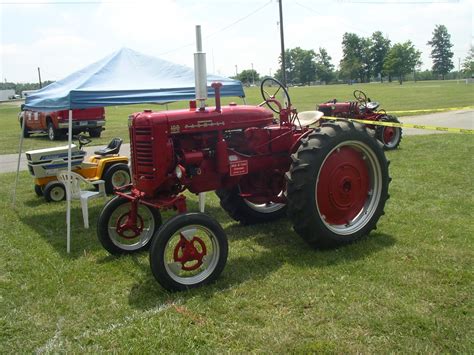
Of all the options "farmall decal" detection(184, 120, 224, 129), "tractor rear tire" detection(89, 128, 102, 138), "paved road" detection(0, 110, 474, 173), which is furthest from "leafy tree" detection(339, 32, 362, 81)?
→ "farmall decal" detection(184, 120, 224, 129)

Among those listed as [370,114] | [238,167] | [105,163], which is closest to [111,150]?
[105,163]

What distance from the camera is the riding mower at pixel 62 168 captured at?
7.94 m

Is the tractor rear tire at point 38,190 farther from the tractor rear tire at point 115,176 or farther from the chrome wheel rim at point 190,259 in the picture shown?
the chrome wheel rim at point 190,259

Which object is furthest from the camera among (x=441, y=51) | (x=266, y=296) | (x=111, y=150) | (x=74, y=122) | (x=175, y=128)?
(x=441, y=51)

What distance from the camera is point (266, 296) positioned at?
12.8ft

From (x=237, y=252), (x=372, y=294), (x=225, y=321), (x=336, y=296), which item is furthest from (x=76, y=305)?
(x=372, y=294)

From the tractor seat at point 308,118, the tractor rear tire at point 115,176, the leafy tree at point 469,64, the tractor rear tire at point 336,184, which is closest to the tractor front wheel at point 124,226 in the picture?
the tractor rear tire at point 336,184

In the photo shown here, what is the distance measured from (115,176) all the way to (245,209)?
10.8 feet

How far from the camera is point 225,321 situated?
3.52 metres

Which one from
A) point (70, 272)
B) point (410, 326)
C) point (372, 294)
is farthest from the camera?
point (70, 272)

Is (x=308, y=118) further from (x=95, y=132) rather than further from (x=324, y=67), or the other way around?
(x=324, y=67)

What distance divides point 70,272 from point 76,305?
0.85 meters

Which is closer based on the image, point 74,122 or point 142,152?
point 142,152

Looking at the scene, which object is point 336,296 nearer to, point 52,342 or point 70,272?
point 52,342
